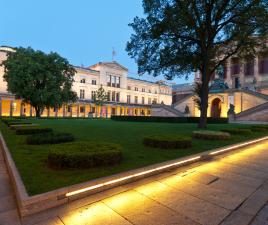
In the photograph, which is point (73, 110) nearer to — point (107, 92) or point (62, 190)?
point (107, 92)

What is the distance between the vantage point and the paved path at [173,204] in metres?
3.61

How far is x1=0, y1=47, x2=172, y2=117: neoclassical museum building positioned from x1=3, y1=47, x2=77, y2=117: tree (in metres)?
26.5

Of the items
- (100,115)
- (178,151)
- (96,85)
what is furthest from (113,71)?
(178,151)

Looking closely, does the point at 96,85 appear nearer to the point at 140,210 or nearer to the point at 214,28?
the point at 214,28

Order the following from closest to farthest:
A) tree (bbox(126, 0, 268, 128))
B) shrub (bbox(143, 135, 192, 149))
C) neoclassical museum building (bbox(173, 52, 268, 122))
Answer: shrub (bbox(143, 135, 192, 149))
tree (bbox(126, 0, 268, 128))
neoclassical museum building (bbox(173, 52, 268, 122))

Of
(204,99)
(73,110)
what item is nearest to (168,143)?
(204,99)

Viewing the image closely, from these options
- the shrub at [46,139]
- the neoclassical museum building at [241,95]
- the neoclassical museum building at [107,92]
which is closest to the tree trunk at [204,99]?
the shrub at [46,139]

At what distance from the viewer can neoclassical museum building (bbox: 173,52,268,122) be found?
34.1 metres

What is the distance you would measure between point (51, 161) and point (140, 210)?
9.97ft

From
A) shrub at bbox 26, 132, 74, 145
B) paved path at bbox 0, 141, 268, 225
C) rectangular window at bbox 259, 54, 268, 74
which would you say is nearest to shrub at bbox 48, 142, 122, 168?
paved path at bbox 0, 141, 268, 225

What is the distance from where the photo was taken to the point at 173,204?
4.27 metres

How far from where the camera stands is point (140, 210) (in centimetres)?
397

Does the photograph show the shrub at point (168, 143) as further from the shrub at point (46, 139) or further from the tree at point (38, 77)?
the tree at point (38, 77)

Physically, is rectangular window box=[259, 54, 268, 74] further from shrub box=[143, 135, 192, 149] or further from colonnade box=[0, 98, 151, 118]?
shrub box=[143, 135, 192, 149]
